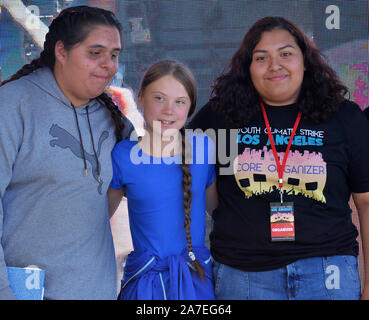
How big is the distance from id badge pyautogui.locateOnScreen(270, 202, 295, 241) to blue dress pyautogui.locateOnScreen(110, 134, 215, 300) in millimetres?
248

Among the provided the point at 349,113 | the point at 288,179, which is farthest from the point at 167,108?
the point at 349,113

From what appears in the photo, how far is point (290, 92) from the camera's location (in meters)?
1.40

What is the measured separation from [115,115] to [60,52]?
29 centimetres

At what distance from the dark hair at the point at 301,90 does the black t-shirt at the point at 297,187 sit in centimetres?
4

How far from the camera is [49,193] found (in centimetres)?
123

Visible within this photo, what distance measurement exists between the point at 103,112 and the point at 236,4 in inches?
59.8

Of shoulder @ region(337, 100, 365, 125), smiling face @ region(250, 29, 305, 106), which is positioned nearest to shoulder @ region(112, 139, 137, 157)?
smiling face @ region(250, 29, 305, 106)

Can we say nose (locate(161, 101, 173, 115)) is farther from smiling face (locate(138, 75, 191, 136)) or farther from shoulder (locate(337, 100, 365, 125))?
shoulder (locate(337, 100, 365, 125))

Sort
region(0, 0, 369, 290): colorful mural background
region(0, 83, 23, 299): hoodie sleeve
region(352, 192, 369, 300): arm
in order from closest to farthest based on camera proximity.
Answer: region(0, 83, 23, 299): hoodie sleeve
region(352, 192, 369, 300): arm
region(0, 0, 369, 290): colorful mural background

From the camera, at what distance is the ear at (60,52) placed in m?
1.34

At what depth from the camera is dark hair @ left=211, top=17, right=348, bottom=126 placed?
139 cm

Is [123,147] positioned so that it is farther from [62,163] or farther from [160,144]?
[62,163]

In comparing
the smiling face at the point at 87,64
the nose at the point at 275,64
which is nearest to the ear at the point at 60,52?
the smiling face at the point at 87,64
